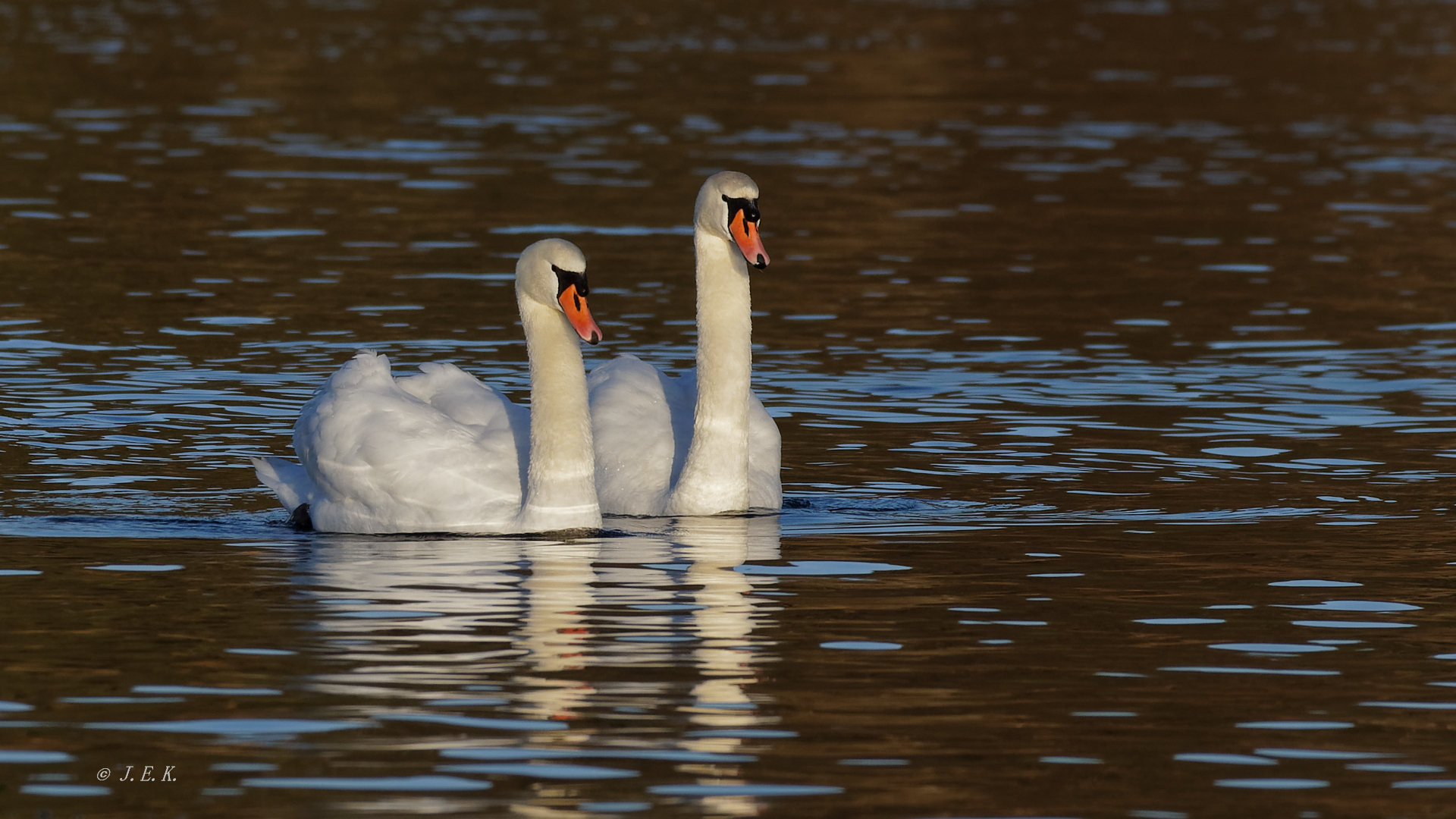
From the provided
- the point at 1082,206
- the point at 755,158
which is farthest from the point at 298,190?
the point at 1082,206

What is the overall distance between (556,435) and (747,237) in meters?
1.62

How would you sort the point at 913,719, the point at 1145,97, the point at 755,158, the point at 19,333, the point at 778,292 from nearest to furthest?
the point at 913,719 < the point at 19,333 < the point at 778,292 < the point at 755,158 < the point at 1145,97

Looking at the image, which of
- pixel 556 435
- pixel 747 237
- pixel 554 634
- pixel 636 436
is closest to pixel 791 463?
pixel 636 436

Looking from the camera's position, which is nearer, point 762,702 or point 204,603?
point 762,702

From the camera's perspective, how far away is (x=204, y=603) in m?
12.2

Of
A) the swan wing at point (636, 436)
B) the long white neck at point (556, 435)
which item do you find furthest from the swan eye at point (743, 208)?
the swan wing at point (636, 436)

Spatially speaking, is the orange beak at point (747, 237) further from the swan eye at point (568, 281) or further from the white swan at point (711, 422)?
the swan eye at point (568, 281)

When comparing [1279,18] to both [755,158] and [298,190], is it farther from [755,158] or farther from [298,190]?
[298,190]

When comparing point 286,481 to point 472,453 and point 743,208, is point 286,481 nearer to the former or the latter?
point 472,453

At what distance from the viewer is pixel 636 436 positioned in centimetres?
1536

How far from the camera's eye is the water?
9719 millimetres

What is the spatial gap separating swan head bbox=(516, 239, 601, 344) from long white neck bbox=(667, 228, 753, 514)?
120 cm

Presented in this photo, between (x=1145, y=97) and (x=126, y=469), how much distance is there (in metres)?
29.6

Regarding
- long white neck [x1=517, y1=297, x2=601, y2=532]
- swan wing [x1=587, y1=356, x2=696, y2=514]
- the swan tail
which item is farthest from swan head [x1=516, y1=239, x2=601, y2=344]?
the swan tail
